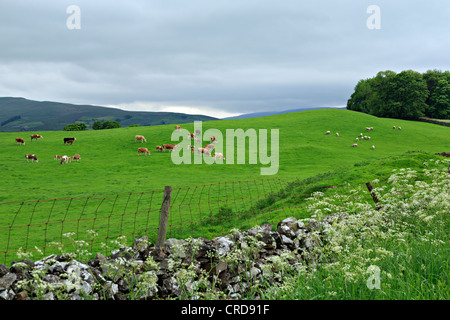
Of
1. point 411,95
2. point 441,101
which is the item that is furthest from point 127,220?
point 441,101

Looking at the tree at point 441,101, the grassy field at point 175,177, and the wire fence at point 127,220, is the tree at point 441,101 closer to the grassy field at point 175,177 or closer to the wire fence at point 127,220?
the grassy field at point 175,177

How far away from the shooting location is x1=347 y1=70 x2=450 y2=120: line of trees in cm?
8438

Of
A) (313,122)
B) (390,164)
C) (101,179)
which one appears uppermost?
(313,122)

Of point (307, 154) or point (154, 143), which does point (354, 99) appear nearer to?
point (307, 154)

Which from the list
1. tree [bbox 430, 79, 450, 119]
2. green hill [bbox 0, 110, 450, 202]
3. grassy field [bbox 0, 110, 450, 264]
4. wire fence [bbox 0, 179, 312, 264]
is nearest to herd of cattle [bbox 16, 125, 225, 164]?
green hill [bbox 0, 110, 450, 202]

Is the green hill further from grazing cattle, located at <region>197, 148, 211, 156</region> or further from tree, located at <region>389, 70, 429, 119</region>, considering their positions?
tree, located at <region>389, 70, 429, 119</region>

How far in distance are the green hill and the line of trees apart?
21.7 m

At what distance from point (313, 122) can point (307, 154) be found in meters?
24.1

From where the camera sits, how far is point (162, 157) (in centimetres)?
4112

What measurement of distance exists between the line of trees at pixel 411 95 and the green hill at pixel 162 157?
21.7m

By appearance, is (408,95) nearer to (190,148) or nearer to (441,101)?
(441,101)

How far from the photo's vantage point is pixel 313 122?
64.9m

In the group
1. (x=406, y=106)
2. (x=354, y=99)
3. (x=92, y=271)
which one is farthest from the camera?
(x=354, y=99)

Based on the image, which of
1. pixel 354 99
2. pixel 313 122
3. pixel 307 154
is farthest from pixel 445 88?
pixel 307 154
